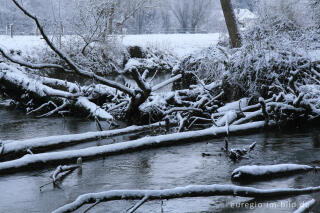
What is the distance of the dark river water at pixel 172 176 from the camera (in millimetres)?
6906

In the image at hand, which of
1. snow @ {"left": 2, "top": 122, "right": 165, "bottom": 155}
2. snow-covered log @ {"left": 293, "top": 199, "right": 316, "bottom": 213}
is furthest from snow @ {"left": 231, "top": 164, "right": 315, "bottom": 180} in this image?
snow @ {"left": 2, "top": 122, "right": 165, "bottom": 155}

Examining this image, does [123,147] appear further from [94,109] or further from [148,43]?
[148,43]

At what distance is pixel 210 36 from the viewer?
45.7 meters

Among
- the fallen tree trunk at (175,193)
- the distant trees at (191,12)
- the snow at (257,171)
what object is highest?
the distant trees at (191,12)

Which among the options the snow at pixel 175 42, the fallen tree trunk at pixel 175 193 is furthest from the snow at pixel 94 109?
the snow at pixel 175 42

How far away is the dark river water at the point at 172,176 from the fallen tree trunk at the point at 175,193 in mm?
196

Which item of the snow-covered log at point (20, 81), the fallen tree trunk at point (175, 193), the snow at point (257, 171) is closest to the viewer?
the fallen tree trunk at point (175, 193)

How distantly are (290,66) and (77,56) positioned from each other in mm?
15055

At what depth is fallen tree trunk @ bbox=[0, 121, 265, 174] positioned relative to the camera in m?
8.85

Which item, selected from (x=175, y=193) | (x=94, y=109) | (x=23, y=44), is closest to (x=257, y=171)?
(x=175, y=193)

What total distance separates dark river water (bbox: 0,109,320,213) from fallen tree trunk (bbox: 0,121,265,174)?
16 cm

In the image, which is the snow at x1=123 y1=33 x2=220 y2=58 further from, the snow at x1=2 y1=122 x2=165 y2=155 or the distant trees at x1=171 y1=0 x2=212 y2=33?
the snow at x1=2 y1=122 x2=165 y2=155

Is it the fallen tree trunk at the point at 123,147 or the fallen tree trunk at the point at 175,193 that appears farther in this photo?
the fallen tree trunk at the point at 123,147

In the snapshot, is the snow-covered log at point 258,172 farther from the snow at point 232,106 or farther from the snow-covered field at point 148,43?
the snow-covered field at point 148,43
